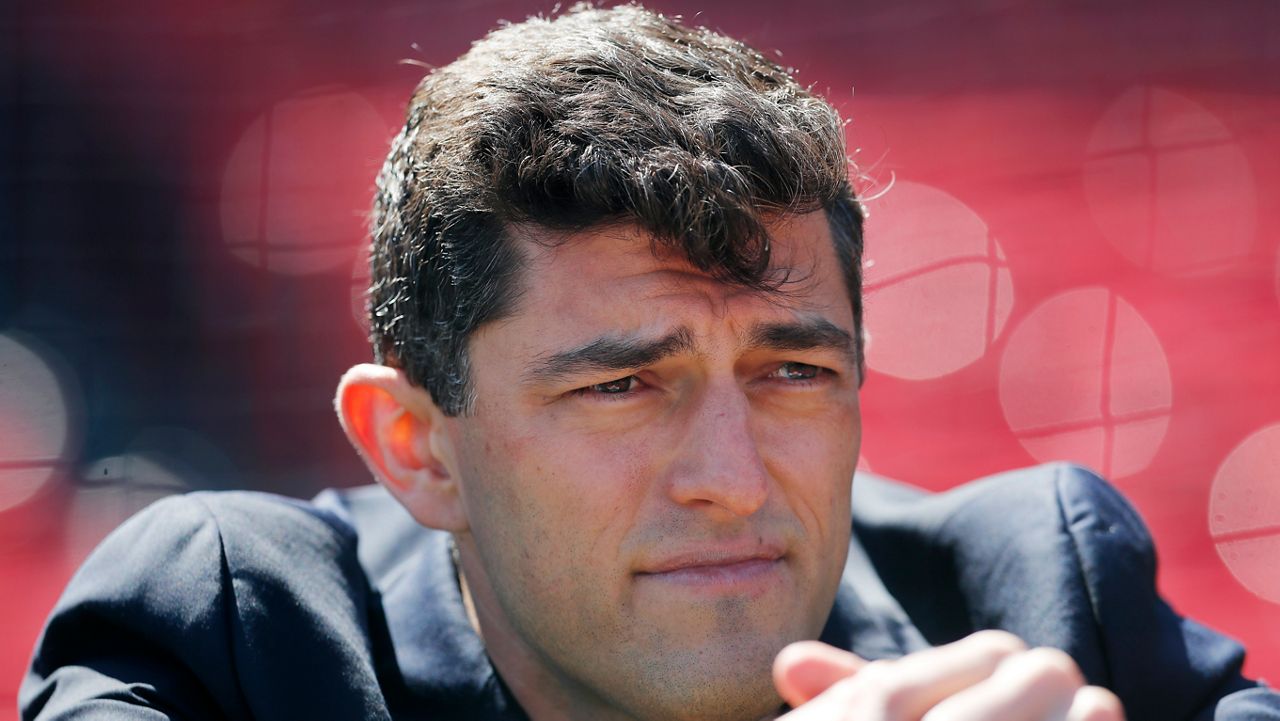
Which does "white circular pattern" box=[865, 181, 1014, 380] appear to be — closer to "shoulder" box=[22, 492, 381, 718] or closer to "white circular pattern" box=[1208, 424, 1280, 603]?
"white circular pattern" box=[1208, 424, 1280, 603]

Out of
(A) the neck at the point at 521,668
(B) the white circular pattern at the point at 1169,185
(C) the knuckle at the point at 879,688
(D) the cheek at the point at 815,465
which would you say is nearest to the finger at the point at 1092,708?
(C) the knuckle at the point at 879,688

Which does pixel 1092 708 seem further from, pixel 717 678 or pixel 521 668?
pixel 521 668

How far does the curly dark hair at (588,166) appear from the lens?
51.7 inches

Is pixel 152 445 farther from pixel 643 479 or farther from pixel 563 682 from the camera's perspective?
pixel 643 479

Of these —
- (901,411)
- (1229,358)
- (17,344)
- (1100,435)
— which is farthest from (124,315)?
(1229,358)

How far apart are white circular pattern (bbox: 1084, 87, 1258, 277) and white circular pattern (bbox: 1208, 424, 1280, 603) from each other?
0.47 meters

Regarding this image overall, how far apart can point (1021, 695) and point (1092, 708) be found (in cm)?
5

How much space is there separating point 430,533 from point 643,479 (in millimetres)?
683

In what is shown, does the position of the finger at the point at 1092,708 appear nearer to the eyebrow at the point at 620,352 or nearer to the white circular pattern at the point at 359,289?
the eyebrow at the point at 620,352

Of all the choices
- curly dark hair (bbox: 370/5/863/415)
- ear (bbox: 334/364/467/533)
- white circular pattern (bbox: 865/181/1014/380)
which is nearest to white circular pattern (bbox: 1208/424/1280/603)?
white circular pattern (bbox: 865/181/1014/380)

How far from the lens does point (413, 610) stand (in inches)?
62.9

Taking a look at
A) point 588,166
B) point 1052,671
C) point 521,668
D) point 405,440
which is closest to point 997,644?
point 1052,671

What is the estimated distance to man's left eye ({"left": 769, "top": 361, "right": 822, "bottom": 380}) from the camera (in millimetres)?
1392

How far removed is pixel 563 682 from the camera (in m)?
1.48
